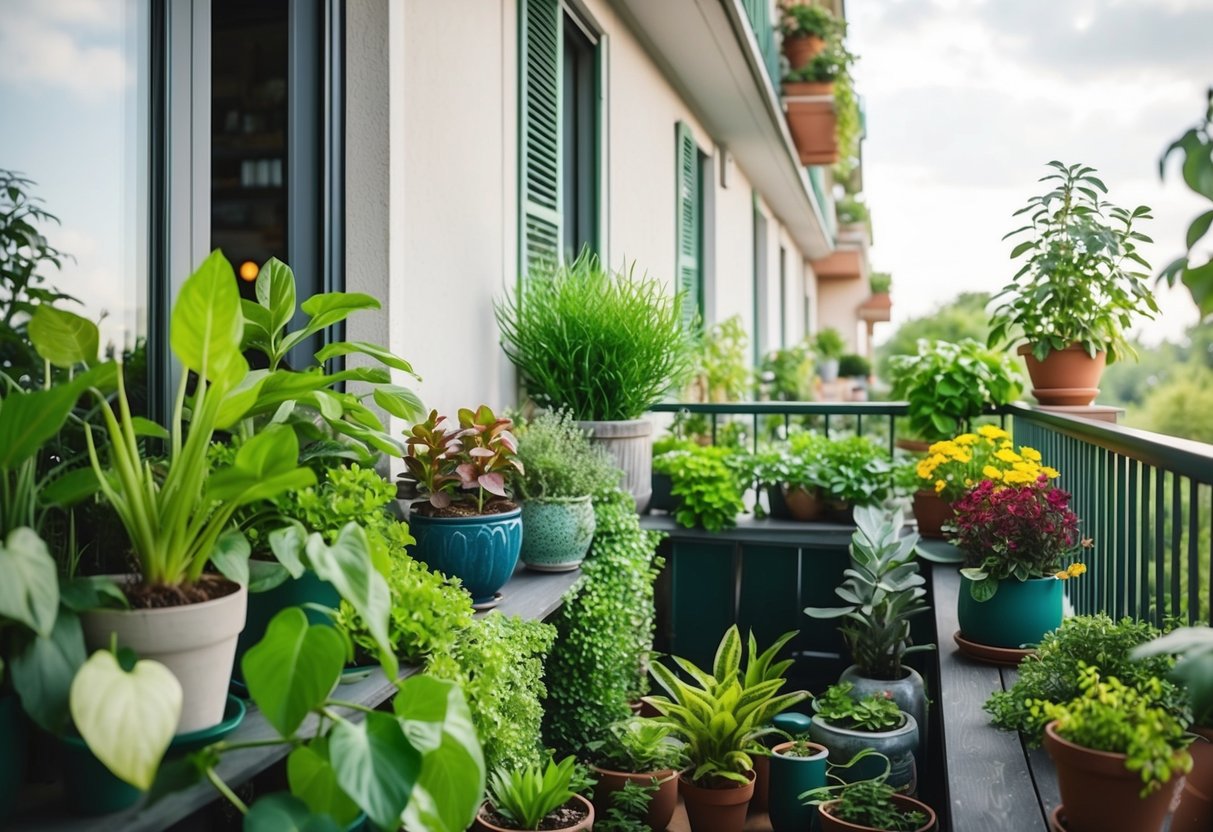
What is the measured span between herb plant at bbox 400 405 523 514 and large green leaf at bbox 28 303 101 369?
966mm

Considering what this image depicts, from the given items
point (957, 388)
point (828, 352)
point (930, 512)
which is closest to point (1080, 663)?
point (930, 512)

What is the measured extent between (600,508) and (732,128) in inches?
191

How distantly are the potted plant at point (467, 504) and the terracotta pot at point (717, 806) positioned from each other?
0.78m

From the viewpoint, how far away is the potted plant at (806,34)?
8367mm

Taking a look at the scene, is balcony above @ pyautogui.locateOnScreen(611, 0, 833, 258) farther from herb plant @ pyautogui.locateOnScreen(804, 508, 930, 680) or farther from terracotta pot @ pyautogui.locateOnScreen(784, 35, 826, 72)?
herb plant @ pyautogui.locateOnScreen(804, 508, 930, 680)

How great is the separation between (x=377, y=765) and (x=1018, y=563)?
6.20ft

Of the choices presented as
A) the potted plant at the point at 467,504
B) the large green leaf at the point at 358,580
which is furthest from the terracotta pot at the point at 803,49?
the large green leaf at the point at 358,580

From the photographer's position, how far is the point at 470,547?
2.32 metres

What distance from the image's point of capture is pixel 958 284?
45.8 metres

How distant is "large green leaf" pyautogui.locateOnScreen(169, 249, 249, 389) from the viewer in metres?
1.37

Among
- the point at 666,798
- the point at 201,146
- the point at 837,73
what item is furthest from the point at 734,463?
the point at 837,73

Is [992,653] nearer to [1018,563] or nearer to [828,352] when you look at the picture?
[1018,563]

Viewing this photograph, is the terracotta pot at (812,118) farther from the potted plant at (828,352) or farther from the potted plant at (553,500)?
the potted plant at (553,500)

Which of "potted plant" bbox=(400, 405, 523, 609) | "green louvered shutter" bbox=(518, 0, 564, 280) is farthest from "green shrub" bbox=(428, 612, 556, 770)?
"green louvered shutter" bbox=(518, 0, 564, 280)
